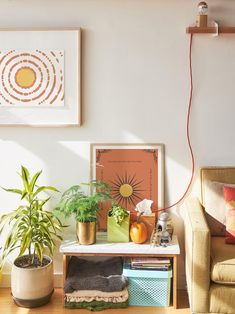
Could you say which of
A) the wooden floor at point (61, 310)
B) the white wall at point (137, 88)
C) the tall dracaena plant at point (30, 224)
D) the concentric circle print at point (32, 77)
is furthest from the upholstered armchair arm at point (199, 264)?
the concentric circle print at point (32, 77)

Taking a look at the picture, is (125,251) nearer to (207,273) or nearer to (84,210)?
(84,210)

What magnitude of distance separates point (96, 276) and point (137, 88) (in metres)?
1.31

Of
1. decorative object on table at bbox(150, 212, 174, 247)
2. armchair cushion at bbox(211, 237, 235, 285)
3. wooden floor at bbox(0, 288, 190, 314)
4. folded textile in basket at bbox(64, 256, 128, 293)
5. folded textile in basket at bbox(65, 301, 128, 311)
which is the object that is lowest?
wooden floor at bbox(0, 288, 190, 314)

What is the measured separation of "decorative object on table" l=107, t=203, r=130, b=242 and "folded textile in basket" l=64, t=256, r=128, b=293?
0.22m

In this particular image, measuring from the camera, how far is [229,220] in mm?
2670

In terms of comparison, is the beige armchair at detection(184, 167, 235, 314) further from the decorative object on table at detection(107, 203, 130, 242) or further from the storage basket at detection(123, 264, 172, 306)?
the decorative object on table at detection(107, 203, 130, 242)

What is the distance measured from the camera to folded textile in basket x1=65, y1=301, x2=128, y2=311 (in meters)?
2.73

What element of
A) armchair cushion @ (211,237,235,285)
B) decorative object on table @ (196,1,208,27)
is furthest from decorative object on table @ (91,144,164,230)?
decorative object on table @ (196,1,208,27)

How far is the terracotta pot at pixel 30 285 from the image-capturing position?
272 cm

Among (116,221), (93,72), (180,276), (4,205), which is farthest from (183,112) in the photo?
(4,205)

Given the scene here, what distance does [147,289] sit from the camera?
279 cm

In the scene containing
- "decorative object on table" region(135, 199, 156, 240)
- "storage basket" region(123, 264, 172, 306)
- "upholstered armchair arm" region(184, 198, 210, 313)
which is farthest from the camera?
"decorative object on table" region(135, 199, 156, 240)

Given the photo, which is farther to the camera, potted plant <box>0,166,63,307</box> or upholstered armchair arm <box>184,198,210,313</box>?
potted plant <box>0,166,63,307</box>

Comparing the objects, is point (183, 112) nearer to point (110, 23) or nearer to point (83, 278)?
point (110, 23)
